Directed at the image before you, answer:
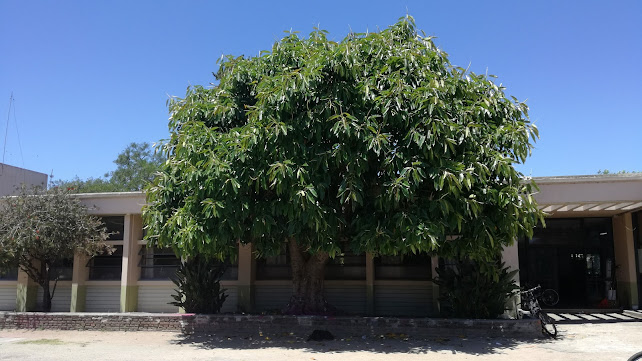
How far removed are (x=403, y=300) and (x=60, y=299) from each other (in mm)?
10133

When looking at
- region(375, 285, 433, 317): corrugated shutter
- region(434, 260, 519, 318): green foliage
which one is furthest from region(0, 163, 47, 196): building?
region(434, 260, 519, 318): green foliage

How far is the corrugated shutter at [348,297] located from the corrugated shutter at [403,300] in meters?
0.42

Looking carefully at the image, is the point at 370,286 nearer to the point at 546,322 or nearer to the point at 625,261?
the point at 546,322

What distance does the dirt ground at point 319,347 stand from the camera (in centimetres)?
948

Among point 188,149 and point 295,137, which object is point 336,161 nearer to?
point 295,137

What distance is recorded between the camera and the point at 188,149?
10.4 m

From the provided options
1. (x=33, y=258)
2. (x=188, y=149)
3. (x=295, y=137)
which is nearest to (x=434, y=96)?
(x=295, y=137)

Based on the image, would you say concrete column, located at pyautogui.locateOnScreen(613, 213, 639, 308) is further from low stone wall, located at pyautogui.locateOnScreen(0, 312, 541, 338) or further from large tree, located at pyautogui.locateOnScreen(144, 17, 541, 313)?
large tree, located at pyautogui.locateOnScreen(144, 17, 541, 313)

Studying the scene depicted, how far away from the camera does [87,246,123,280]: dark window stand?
15.6 m

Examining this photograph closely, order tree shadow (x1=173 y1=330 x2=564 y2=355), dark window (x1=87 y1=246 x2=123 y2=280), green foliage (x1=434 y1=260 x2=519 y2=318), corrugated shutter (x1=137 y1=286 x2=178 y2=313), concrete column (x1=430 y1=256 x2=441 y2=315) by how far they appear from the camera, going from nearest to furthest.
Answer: tree shadow (x1=173 y1=330 x2=564 y2=355), green foliage (x1=434 y1=260 x2=519 y2=318), concrete column (x1=430 y1=256 x2=441 y2=315), corrugated shutter (x1=137 y1=286 x2=178 y2=313), dark window (x1=87 y1=246 x2=123 y2=280)

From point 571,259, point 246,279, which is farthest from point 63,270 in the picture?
point 571,259

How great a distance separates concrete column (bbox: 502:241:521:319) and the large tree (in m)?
1.89

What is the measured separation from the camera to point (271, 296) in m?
15.3

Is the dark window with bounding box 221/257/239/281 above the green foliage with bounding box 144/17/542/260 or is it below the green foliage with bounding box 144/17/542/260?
below
